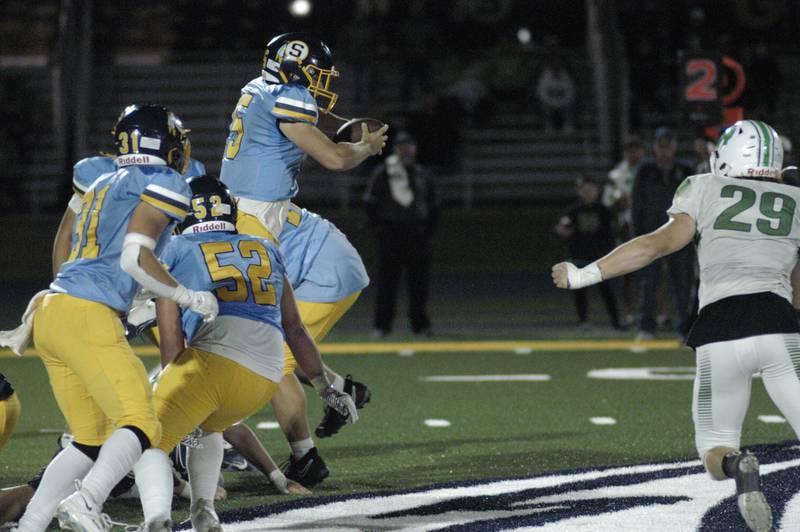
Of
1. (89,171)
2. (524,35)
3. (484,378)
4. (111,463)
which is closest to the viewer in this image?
(111,463)

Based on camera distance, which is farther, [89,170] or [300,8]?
[300,8]

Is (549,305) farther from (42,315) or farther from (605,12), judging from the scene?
(42,315)

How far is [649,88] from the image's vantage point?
69.0 feet

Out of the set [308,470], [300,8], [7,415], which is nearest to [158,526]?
[7,415]

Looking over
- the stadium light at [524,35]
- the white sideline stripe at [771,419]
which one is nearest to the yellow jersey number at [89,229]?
the white sideline stripe at [771,419]

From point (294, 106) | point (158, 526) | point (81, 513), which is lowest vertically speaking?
point (158, 526)

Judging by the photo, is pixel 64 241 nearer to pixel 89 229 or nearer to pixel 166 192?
pixel 89 229

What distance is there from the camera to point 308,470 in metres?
6.51

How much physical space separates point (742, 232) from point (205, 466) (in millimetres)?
2139

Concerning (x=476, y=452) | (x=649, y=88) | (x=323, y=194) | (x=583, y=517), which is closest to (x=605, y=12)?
(x=649, y=88)

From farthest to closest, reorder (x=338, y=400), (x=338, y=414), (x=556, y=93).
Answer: (x=556, y=93), (x=338, y=414), (x=338, y=400)

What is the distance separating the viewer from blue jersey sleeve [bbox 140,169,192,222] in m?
4.99

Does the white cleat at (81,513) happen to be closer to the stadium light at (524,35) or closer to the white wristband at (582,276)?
the white wristband at (582,276)

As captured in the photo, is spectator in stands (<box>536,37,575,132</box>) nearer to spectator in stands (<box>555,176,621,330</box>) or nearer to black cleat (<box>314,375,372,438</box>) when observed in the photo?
spectator in stands (<box>555,176,621,330</box>)
